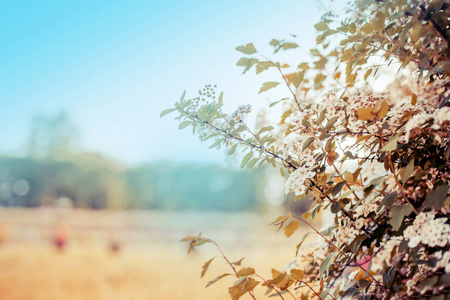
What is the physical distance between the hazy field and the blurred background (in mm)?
17

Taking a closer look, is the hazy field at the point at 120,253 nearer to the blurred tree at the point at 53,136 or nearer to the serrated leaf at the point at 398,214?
the blurred tree at the point at 53,136

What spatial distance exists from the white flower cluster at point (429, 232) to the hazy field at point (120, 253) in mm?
2520

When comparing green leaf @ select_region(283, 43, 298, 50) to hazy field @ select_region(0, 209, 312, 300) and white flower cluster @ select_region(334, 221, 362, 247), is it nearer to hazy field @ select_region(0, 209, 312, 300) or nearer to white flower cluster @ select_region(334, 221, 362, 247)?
white flower cluster @ select_region(334, 221, 362, 247)

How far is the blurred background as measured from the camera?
13.0 ft

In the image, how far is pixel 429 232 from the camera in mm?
455

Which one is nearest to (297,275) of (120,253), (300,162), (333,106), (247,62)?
(300,162)

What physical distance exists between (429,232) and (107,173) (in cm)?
557

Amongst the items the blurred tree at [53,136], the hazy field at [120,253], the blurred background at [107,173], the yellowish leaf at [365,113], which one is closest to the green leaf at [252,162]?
the yellowish leaf at [365,113]

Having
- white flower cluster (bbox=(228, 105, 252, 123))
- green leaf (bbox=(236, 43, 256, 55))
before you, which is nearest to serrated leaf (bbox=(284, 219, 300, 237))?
white flower cluster (bbox=(228, 105, 252, 123))

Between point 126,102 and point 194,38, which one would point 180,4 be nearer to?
point 194,38

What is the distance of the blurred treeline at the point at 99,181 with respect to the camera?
16.2 ft

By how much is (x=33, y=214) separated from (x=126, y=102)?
1.98 meters

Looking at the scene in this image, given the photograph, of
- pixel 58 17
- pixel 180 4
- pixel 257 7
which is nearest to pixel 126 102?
pixel 58 17

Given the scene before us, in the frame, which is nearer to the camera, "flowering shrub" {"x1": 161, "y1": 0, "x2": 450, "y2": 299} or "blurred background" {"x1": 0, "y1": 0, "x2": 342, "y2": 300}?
"flowering shrub" {"x1": 161, "y1": 0, "x2": 450, "y2": 299}
